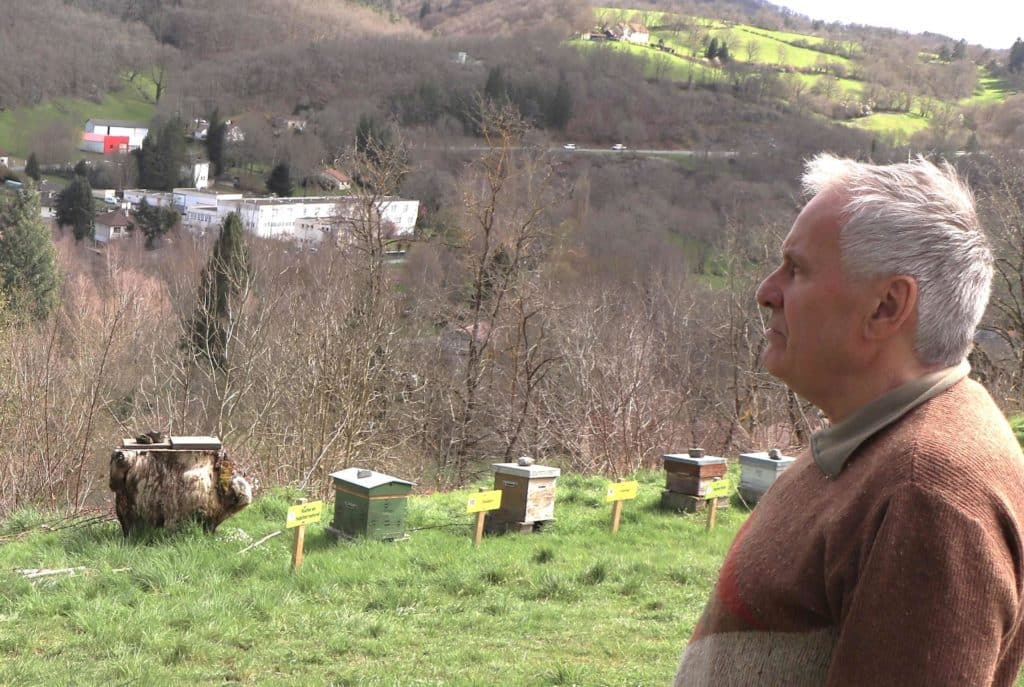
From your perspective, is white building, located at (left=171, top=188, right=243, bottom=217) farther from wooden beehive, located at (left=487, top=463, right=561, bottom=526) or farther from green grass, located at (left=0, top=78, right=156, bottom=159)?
wooden beehive, located at (left=487, top=463, right=561, bottom=526)

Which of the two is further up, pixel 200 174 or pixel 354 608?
pixel 200 174

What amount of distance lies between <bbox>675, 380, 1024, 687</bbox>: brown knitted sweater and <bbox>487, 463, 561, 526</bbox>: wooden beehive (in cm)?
696

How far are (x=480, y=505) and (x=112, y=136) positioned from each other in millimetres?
105910

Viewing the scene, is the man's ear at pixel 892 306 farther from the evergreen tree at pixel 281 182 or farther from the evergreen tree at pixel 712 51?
the evergreen tree at pixel 712 51

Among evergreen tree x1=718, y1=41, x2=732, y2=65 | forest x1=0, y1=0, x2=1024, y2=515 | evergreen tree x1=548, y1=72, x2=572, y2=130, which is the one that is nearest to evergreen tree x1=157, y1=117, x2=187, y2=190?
forest x1=0, y1=0, x2=1024, y2=515

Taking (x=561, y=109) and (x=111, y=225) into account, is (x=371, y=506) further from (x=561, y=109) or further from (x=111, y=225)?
(x=561, y=109)

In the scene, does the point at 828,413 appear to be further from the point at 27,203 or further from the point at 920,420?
the point at 27,203

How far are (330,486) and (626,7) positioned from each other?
16866cm

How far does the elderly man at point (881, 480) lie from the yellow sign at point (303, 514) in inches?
222

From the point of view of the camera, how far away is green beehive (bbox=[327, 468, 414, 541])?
7922 mm

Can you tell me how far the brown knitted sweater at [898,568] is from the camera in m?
1.34

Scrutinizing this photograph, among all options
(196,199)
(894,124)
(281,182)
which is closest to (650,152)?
(894,124)

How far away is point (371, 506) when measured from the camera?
7.91 m

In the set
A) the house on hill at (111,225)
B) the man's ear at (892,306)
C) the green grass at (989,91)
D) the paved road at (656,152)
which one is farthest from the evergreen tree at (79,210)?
the green grass at (989,91)
